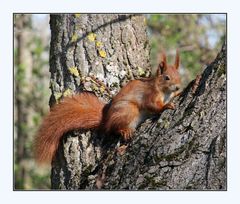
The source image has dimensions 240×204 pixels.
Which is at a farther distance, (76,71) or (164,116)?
(76,71)

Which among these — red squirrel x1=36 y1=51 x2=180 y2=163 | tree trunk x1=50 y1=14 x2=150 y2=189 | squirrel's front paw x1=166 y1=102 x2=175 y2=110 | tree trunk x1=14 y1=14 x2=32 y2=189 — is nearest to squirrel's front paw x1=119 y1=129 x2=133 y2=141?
red squirrel x1=36 y1=51 x2=180 y2=163

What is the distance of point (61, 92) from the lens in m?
3.65

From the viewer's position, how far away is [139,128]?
136 inches

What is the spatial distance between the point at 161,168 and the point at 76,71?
0.95 meters

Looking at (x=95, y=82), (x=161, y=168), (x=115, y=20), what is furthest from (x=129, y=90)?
(x=161, y=168)

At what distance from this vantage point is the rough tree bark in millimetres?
3074

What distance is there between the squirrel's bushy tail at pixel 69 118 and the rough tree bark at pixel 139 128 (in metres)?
0.05

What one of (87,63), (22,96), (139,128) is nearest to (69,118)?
(87,63)

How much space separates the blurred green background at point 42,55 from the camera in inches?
282

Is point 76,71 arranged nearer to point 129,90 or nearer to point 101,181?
point 129,90

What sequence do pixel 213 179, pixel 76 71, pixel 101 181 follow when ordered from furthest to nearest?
pixel 76 71, pixel 101 181, pixel 213 179

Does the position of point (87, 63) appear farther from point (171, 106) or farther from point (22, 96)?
point (22, 96)

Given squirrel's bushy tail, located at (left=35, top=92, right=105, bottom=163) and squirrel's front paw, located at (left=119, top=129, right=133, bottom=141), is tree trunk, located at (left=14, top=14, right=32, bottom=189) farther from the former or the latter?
squirrel's front paw, located at (left=119, top=129, right=133, bottom=141)

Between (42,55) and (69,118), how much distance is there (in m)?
5.41
